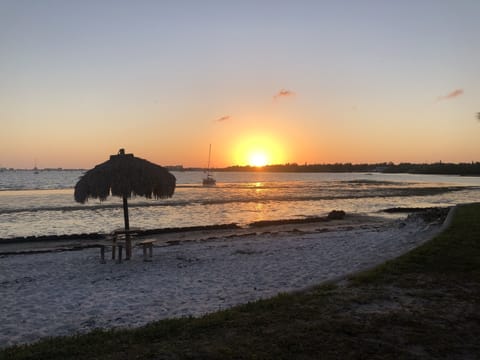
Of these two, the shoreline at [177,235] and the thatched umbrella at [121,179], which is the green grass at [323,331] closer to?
the thatched umbrella at [121,179]

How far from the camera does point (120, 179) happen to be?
40.7 ft

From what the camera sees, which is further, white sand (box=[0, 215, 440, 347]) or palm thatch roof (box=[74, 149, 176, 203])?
palm thatch roof (box=[74, 149, 176, 203])

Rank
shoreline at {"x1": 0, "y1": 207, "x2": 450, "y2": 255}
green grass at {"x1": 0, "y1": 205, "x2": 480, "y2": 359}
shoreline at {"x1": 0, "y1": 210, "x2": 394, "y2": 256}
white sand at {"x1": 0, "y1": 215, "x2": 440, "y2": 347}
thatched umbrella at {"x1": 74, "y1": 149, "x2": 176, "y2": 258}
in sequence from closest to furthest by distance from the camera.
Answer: green grass at {"x1": 0, "y1": 205, "x2": 480, "y2": 359}
white sand at {"x1": 0, "y1": 215, "x2": 440, "y2": 347}
thatched umbrella at {"x1": 74, "y1": 149, "x2": 176, "y2": 258}
shoreline at {"x1": 0, "y1": 210, "x2": 394, "y2": 256}
shoreline at {"x1": 0, "y1": 207, "x2": 450, "y2": 255}

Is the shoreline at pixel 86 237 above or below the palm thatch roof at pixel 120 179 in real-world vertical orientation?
below

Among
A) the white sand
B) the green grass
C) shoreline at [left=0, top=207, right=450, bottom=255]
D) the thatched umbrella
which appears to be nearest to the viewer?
the green grass

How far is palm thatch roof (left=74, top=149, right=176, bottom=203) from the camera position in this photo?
489 inches

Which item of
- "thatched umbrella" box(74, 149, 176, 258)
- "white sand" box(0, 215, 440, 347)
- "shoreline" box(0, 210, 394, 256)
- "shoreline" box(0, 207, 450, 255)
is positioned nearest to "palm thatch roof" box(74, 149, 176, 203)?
"thatched umbrella" box(74, 149, 176, 258)

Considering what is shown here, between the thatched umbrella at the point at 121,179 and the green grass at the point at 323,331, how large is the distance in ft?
23.2

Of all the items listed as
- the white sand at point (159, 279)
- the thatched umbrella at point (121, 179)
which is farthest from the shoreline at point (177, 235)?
the thatched umbrella at point (121, 179)

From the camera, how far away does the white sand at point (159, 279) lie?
273 inches

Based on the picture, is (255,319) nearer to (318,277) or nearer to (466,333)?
(466,333)

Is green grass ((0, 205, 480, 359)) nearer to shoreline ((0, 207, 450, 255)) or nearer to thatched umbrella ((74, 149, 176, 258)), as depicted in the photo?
thatched umbrella ((74, 149, 176, 258))

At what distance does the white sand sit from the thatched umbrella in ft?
6.65

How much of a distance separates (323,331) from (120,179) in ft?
28.6
